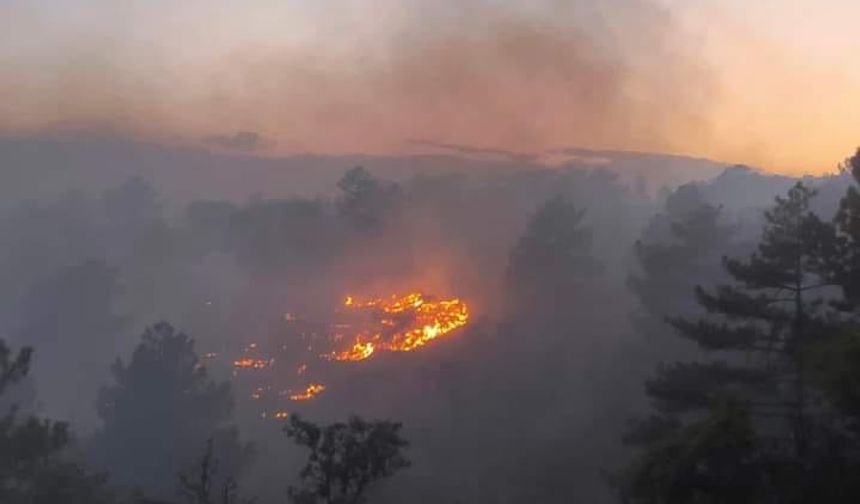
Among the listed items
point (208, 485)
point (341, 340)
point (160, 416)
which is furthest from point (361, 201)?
point (208, 485)

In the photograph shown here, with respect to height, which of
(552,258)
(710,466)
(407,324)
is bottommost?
(710,466)

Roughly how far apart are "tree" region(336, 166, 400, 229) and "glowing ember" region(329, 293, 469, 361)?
13324 millimetres

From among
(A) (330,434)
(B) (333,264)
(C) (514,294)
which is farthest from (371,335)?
(A) (330,434)

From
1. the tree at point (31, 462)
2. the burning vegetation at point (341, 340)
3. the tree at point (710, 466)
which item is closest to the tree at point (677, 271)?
the burning vegetation at point (341, 340)

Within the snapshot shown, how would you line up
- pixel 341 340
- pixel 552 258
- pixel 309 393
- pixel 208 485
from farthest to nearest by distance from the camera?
pixel 341 340
pixel 552 258
pixel 309 393
pixel 208 485

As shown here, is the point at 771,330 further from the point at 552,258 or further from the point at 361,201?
the point at 361,201

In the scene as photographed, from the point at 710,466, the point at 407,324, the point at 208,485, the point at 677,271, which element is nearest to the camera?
the point at 710,466

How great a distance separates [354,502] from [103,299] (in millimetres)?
67589

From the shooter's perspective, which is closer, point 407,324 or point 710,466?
point 710,466

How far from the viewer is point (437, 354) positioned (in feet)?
211

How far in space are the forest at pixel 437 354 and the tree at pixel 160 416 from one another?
117mm

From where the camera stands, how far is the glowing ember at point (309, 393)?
6153cm

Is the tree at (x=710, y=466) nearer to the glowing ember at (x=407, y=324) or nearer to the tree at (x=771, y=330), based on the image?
the tree at (x=771, y=330)

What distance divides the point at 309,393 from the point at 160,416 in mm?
16628
